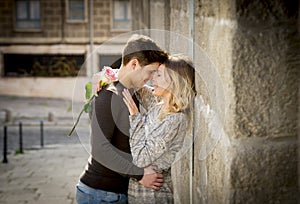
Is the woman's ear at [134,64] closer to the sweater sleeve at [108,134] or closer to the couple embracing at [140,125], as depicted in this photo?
the couple embracing at [140,125]

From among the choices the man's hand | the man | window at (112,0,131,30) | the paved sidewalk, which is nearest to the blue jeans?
the man

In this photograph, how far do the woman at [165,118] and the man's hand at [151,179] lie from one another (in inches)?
1.1

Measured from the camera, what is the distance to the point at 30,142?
14492 millimetres

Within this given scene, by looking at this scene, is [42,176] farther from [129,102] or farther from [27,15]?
[27,15]

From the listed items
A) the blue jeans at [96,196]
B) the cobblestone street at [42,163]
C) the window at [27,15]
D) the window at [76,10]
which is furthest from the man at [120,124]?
the window at [27,15]

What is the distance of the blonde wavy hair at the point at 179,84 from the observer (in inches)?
97.4

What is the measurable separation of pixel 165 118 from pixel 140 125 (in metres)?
0.14

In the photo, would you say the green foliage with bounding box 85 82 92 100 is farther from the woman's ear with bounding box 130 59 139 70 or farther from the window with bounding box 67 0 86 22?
the window with bounding box 67 0 86 22

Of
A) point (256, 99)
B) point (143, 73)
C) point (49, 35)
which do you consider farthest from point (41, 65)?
point (256, 99)

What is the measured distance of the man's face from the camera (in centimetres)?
261

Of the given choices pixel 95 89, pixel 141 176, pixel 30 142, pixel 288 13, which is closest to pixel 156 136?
pixel 141 176

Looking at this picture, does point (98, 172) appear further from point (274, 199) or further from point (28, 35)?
point (28, 35)

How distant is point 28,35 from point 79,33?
1965 mm

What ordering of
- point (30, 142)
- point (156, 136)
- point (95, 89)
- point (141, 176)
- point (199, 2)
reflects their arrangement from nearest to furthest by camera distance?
point (199, 2) → point (156, 136) → point (141, 176) → point (95, 89) → point (30, 142)
